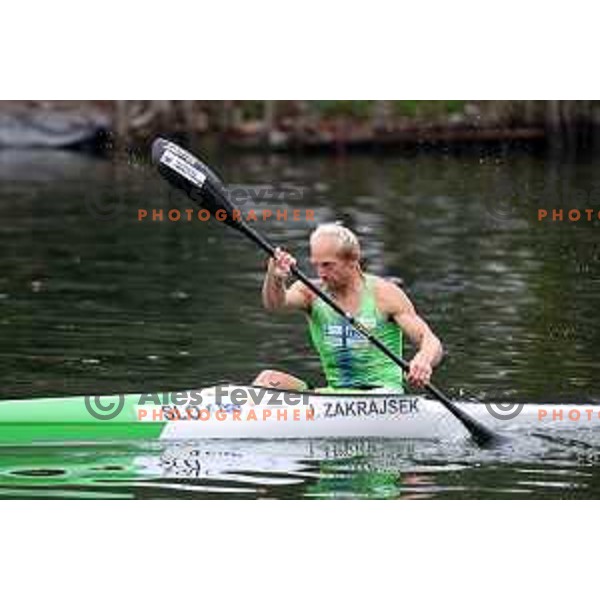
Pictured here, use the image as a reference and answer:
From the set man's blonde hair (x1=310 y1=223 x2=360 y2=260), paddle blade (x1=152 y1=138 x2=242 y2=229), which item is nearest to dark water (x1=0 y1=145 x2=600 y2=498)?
man's blonde hair (x1=310 y1=223 x2=360 y2=260)

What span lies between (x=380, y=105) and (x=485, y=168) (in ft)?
2.90

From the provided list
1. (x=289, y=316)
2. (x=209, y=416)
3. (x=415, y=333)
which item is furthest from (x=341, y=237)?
(x=289, y=316)

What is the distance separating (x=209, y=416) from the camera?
25.7 feet

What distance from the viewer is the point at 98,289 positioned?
36.2 feet

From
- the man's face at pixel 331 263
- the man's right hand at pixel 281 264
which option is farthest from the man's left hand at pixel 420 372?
the man's right hand at pixel 281 264

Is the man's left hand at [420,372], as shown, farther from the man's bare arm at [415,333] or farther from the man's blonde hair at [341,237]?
the man's blonde hair at [341,237]

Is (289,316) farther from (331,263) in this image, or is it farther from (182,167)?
(331,263)

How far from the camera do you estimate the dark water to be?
750cm

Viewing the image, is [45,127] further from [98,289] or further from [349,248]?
[349,248]

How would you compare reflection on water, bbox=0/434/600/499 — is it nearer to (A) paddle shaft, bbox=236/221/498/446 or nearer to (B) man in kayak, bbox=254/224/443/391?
(A) paddle shaft, bbox=236/221/498/446

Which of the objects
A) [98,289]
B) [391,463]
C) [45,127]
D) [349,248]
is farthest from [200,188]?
[45,127]

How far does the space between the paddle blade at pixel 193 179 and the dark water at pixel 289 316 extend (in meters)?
0.82

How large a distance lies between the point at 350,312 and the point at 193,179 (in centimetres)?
85

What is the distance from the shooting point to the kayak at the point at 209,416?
781 cm
